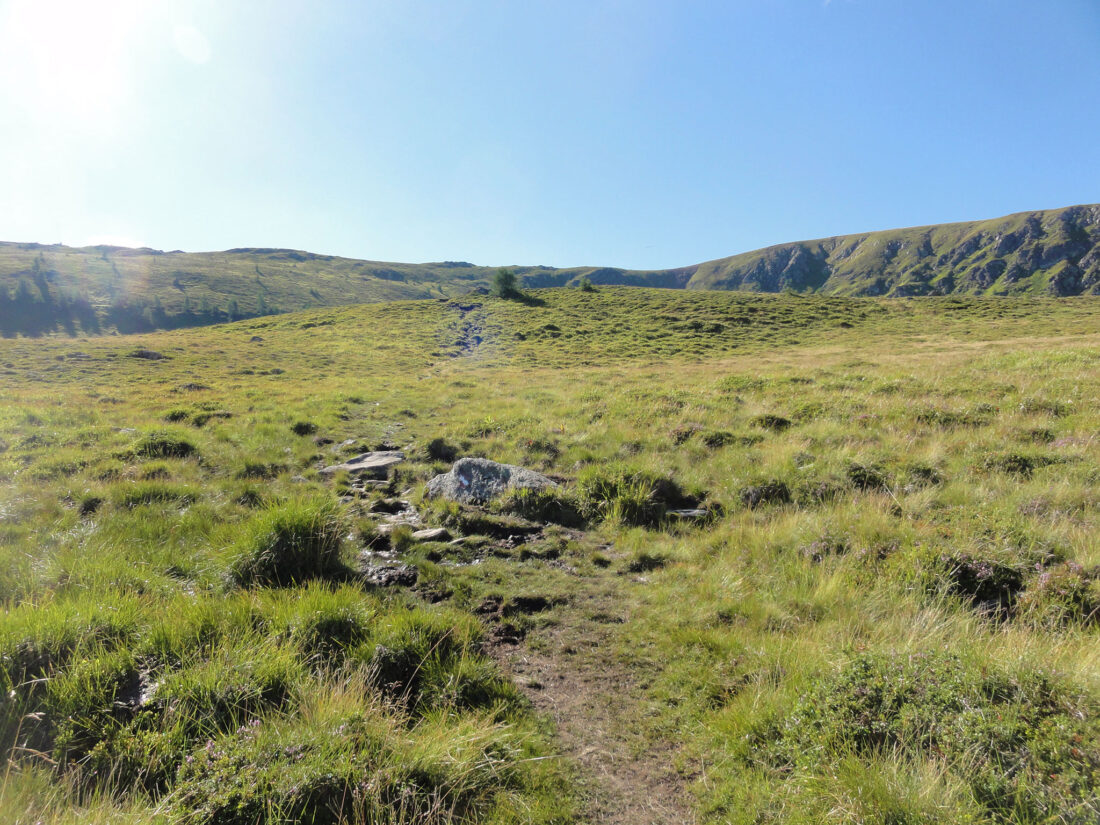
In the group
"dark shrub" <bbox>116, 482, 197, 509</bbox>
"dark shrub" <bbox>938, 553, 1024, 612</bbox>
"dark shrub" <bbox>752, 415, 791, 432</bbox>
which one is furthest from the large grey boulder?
"dark shrub" <bbox>752, 415, 791, 432</bbox>

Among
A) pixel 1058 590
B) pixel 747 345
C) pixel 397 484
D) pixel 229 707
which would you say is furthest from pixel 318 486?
pixel 747 345

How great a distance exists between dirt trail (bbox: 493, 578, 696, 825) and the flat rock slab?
7.10 metres

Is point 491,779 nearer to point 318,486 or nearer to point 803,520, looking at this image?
point 803,520

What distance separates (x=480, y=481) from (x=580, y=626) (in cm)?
445

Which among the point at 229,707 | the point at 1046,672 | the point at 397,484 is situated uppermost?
the point at 1046,672

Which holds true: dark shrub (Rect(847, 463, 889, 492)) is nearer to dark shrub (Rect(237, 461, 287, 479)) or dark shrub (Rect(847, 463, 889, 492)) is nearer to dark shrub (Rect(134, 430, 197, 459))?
dark shrub (Rect(237, 461, 287, 479))

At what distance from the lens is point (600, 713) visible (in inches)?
162

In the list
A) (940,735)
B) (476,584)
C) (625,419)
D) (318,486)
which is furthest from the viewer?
(625,419)

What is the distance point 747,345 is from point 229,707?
48794mm

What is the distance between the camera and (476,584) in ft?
20.5

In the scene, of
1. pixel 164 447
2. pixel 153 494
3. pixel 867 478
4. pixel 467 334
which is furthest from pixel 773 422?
pixel 467 334

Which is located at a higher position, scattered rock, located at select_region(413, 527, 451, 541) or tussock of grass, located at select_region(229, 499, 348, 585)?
tussock of grass, located at select_region(229, 499, 348, 585)

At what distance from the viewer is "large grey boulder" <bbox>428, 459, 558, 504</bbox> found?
9.08 m

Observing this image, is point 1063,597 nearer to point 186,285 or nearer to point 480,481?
point 480,481
